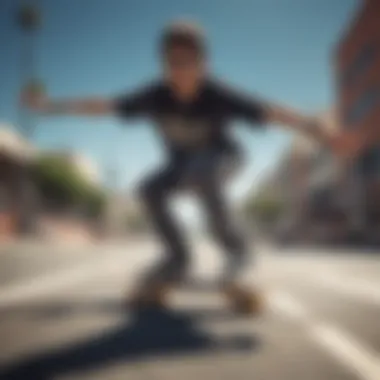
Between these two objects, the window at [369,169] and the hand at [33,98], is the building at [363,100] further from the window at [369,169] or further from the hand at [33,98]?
the hand at [33,98]

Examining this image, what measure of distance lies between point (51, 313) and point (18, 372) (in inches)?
53.3

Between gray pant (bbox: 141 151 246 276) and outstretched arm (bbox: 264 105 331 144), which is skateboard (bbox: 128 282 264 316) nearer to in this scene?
gray pant (bbox: 141 151 246 276)

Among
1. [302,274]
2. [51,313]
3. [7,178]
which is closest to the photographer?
[51,313]

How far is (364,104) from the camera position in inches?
914

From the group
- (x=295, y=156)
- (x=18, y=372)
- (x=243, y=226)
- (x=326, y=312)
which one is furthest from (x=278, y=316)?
(x=295, y=156)

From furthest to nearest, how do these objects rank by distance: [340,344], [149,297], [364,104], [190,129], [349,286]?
[364,104]
[349,286]
[149,297]
[190,129]
[340,344]

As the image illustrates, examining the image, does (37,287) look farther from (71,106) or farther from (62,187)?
(62,187)

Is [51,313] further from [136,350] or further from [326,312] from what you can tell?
[326,312]

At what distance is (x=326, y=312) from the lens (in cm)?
352

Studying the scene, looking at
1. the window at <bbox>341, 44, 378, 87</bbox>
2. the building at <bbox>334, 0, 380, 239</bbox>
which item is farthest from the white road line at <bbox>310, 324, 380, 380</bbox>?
the window at <bbox>341, 44, 378, 87</bbox>

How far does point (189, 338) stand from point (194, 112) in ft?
4.38

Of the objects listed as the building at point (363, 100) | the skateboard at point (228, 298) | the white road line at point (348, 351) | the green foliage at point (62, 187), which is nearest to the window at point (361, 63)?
the building at point (363, 100)

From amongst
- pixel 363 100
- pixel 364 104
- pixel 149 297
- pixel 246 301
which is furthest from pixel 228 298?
pixel 363 100

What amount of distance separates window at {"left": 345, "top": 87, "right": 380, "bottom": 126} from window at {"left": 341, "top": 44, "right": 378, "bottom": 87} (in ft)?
2.94
